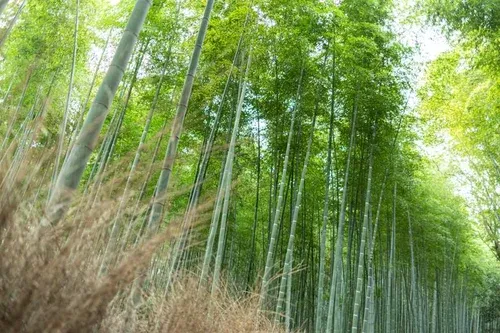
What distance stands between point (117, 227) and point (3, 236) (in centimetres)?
42

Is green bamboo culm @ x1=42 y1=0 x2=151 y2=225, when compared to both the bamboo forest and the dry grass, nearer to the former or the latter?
the bamboo forest

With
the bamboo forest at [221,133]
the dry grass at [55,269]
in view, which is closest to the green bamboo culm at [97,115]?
the bamboo forest at [221,133]

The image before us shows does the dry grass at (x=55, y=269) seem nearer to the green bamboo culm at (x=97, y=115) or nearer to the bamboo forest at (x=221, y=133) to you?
the bamboo forest at (x=221, y=133)

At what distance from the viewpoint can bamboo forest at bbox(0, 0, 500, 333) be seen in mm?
1079

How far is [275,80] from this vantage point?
6.23m

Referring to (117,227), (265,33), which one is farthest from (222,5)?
(117,227)

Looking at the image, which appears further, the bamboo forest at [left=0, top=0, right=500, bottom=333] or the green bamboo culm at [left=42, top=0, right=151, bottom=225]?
the green bamboo culm at [left=42, top=0, right=151, bottom=225]

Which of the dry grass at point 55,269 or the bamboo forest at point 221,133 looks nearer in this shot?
the dry grass at point 55,269

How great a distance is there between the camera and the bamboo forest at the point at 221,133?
1079 mm

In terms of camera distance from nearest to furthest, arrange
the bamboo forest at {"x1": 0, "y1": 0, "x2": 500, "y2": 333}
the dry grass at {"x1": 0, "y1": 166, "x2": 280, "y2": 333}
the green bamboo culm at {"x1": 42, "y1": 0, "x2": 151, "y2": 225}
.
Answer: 1. the dry grass at {"x1": 0, "y1": 166, "x2": 280, "y2": 333}
2. the bamboo forest at {"x1": 0, "y1": 0, "x2": 500, "y2": 333}
3. the green bamboo culm at {"x1": 42, "y1": 0, "x2": 151, "y2": 225}

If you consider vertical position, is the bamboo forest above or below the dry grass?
above

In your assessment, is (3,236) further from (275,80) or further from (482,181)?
(482,181)

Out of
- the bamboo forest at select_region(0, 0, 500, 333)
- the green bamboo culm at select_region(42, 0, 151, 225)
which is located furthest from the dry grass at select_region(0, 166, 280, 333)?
the green bamboo culm at select_region(42, 0, 151, 225)

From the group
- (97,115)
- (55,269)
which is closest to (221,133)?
(97,115)
